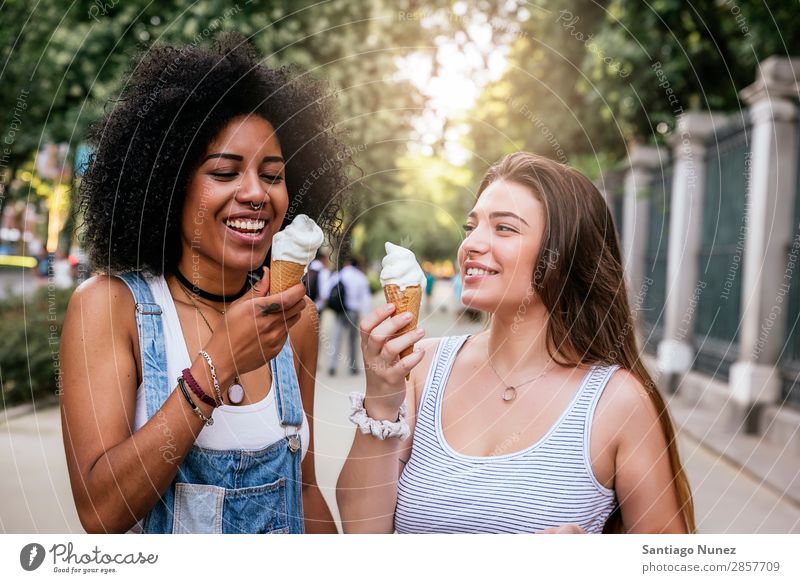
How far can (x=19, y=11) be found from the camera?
5363 millimetres

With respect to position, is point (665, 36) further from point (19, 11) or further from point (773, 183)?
point (19, 11)

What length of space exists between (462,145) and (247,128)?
0.82m

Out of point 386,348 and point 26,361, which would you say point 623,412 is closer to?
point 386,348

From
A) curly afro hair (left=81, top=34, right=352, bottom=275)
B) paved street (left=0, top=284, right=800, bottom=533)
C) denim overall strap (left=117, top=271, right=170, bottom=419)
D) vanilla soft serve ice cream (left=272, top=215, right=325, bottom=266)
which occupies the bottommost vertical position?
paved street (left=0, top=284, right=800, bottom=533)

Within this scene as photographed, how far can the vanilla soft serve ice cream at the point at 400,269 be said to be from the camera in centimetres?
187

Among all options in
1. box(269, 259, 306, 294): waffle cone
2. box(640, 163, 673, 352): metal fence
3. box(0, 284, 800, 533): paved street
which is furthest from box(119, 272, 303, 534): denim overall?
box(640, 163, 673, 352): metal fence

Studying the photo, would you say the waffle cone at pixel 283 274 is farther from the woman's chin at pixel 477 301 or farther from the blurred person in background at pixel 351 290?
the blurred person in background at pixel 351 290

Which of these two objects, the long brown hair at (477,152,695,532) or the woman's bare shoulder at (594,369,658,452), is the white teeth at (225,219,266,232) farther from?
the woman's bare shoulder at (594,369,658,452)

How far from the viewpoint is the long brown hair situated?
6.32ft

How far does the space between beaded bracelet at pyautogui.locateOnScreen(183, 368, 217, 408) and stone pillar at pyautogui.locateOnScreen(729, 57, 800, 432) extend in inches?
221

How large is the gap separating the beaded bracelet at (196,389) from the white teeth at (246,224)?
384 millimetres

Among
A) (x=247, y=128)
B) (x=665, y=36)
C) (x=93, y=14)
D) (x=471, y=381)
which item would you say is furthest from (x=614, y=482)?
(x=665, y=36)

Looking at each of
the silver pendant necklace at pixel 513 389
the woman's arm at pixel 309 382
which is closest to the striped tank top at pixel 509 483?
the silver pendant necklace at pixel 513 389
